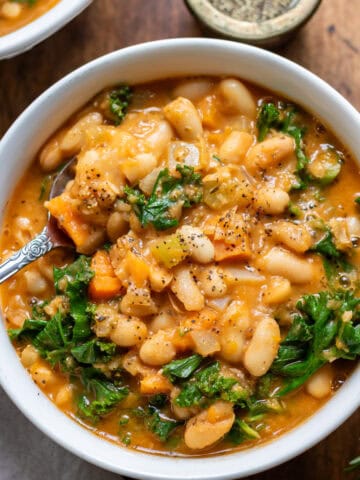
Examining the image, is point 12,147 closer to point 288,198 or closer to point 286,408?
point 288,198

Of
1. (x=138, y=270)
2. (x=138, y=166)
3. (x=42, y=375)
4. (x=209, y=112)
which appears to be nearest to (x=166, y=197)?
(x=138, y=166)

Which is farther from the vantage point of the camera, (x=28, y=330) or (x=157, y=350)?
(x=28, y=330)

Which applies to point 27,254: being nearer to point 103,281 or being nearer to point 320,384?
point 103,281

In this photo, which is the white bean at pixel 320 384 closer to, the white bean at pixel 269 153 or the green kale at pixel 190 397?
the green kale at pixel 190 397

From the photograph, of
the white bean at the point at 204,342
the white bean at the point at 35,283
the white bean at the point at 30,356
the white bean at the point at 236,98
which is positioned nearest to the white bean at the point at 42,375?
the white bean at the point at 30,356

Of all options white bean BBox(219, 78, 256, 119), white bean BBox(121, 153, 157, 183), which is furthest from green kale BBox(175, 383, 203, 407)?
white bean BBox(219, 78, 256, 119)

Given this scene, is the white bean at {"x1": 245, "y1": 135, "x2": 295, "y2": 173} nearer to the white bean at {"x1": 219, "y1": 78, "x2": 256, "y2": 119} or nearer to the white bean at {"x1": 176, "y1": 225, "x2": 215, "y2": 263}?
the white bean at {"x1": 219, "y1": 78, "x2": 256, "y2": 119}

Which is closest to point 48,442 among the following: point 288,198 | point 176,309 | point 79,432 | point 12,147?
point 79,432
